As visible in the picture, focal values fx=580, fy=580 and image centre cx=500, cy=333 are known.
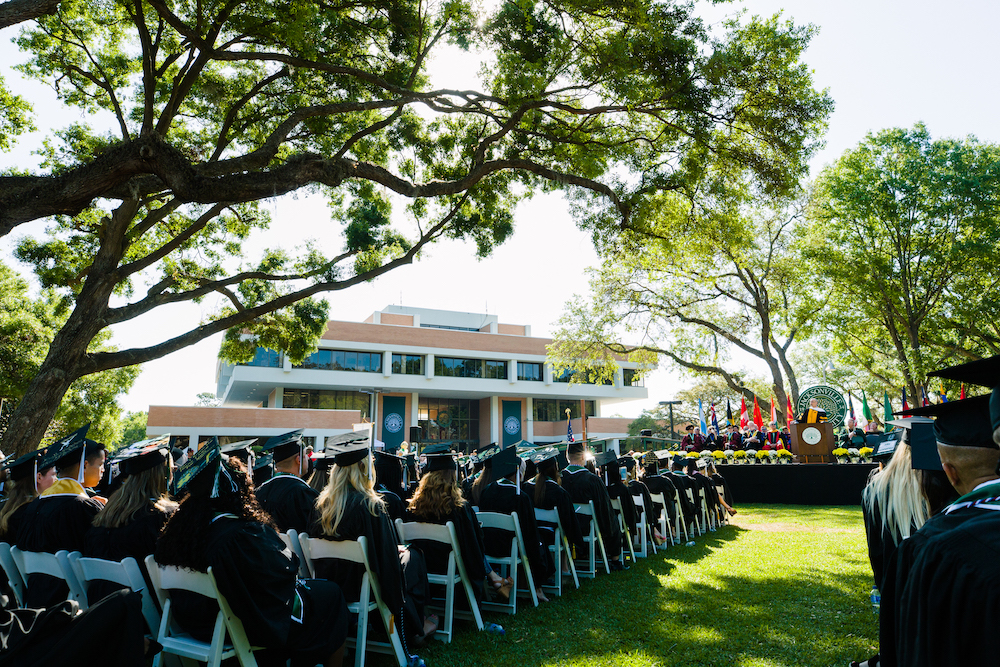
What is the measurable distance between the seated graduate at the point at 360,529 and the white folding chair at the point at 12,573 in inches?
75.3

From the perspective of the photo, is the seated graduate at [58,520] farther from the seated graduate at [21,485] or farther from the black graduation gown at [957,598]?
the black graduation gown at [957,598]

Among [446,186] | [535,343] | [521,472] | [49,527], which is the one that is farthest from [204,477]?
[535,343]

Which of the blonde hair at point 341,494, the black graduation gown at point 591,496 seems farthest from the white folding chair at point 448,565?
the black graduation gown at point 591,496

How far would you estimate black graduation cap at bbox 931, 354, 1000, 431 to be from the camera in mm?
1540

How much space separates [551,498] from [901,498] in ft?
11.5

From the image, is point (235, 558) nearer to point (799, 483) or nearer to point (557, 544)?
point (557, 544)

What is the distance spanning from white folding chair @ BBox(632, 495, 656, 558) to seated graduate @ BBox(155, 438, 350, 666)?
548cm

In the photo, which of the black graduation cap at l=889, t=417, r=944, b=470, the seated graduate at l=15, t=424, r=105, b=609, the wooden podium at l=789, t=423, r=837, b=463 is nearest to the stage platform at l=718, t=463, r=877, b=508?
the wooden podium at l=789, t=423, r=837, b=463

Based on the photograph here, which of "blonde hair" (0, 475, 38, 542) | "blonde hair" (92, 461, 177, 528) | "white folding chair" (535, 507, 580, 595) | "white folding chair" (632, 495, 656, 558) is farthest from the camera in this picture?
"white folding chair" (632, 495, 656, 558)

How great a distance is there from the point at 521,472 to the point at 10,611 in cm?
462

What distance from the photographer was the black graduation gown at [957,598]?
123cm

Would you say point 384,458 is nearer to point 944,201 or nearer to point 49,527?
point 49,527

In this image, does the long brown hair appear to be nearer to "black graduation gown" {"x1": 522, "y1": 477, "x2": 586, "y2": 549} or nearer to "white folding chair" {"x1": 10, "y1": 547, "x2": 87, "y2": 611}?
"black graduation gown" {"x1": 522, "y1": 477, "x2": 586, "y2": 549}

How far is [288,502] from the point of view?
4.66 meters
